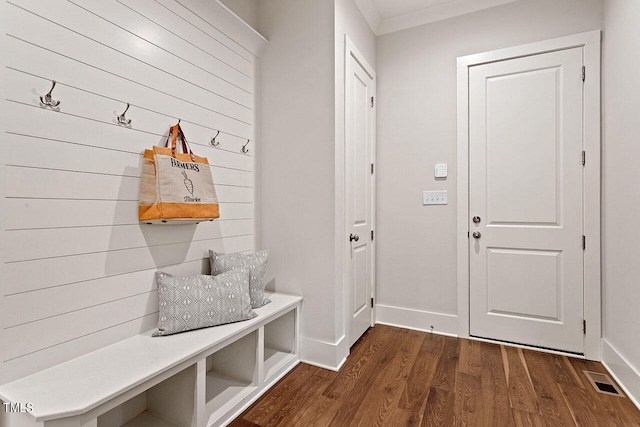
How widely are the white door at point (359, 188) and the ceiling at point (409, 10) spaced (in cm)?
48

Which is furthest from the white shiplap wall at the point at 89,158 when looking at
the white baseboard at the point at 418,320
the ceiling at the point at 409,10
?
the white baseboard at the point at 418,320

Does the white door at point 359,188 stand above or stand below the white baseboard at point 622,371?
above

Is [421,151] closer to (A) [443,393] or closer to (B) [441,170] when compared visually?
(B) [441,170]

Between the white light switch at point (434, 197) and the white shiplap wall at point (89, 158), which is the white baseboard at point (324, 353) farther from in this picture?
the white light switch at point (434, 197)

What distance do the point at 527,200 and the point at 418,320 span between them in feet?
4.33

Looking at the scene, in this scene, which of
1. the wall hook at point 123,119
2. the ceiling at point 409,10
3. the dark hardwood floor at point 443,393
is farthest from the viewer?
the ceiling at point 409,10

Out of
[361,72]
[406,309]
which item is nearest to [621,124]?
[361,72]


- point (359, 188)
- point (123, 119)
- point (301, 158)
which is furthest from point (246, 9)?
point (359, 188)

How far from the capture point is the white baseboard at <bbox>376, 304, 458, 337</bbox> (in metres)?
2.65

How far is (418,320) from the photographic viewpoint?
2775 millimetres

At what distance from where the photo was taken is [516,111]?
95.9 inches

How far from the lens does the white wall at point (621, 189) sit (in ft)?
5.76

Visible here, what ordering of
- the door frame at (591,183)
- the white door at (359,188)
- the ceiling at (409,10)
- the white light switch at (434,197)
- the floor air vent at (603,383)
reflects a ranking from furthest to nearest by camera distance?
the white light switch at (434,197)
the ceiling at (409,10)
the white door at (359,188)
the door frame at (591,183)
the floor air vent at (603,383)

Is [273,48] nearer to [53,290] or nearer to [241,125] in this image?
[241,125]
